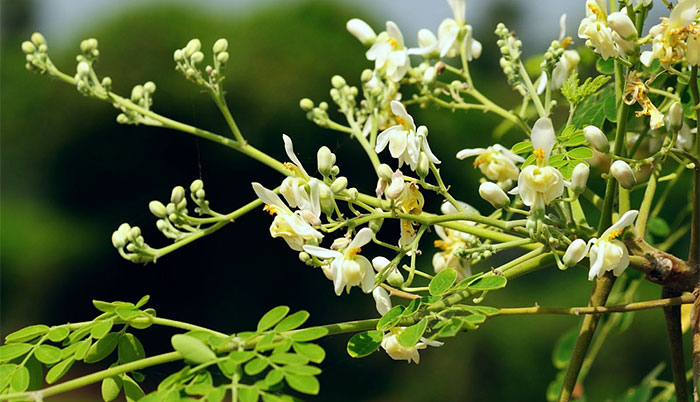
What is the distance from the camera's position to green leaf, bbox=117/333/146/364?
60cm

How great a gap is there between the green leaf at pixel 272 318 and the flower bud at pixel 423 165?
15 cm

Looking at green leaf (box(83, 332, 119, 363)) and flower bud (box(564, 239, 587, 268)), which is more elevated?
green leaf (box(83, 332, 119, 363))

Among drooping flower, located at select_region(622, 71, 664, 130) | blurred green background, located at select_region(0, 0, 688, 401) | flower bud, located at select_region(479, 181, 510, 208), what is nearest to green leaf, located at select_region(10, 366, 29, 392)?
flower bud, located at select_region(479, 181, 510, 208)

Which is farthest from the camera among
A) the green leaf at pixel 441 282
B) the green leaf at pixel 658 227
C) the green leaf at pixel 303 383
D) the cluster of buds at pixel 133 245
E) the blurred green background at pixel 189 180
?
the blurred green background at pixel 189 180

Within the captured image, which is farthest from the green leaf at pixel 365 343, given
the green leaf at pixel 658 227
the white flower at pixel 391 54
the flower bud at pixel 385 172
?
the green leaf at pixel 658 227

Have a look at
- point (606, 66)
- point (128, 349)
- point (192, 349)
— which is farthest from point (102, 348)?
point (606, 66)

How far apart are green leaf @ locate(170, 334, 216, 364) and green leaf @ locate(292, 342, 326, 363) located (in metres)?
0.06

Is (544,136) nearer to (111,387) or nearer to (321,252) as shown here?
(321,252)

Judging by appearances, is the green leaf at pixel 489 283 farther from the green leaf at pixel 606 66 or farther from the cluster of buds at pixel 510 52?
the green leaf at pixel 606 66

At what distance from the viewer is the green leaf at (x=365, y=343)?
55 centimetres

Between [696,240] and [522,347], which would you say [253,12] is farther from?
[696,240]

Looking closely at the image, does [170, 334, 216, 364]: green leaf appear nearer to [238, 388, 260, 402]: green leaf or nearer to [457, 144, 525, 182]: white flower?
[238, 388, 260, 402]: green leaf

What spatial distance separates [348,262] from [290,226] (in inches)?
2.0

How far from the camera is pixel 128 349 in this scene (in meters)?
0.60
